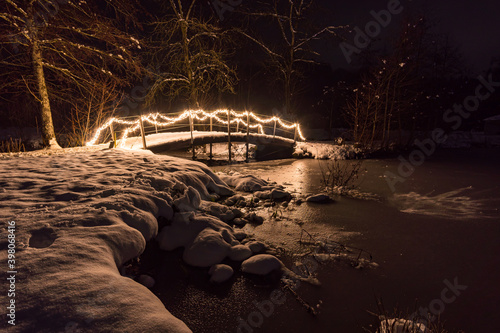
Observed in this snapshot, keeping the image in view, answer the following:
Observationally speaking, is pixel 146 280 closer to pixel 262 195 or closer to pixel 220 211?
pixel 220 211

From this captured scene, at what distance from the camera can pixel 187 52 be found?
15477mm

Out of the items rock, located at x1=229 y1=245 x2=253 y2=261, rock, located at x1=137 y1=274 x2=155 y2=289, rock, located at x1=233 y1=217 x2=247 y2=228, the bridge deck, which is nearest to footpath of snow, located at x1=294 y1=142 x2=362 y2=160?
the bridge deck

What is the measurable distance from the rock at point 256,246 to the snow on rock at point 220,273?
669mm

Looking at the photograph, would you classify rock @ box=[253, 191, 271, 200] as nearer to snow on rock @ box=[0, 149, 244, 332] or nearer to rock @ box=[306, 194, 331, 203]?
rock @ box=[306, 194, 331, 203]

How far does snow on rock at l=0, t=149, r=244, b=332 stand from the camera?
82.5 inches

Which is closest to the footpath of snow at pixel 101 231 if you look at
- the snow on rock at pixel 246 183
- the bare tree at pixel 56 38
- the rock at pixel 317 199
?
the snow on rock at pixel 246 183

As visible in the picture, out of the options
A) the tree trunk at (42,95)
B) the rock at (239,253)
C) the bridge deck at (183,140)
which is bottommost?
Result: the rock at (239,253)

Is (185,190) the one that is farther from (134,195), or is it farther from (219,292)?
(219,292)

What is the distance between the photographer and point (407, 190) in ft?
27.2

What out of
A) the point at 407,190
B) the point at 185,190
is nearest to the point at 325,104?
the point at 407,190

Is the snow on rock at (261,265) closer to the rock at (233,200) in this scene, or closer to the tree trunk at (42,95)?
the rock at (233,200)

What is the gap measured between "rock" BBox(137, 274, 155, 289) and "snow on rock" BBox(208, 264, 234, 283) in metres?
0.79

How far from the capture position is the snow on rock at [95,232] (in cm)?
210

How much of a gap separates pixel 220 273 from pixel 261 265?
610 millimetres
